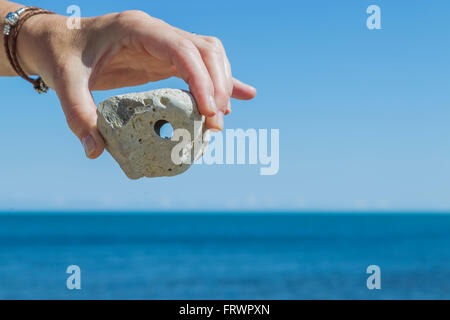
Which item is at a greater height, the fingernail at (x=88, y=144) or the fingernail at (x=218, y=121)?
the fingernail at (x=218, y=121)

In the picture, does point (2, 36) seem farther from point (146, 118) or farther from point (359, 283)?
point (359, 283)

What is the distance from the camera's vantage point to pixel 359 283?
23.0m

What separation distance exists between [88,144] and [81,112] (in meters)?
0.17

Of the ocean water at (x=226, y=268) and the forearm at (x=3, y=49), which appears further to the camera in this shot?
the ocean water at (x=226, y=268)

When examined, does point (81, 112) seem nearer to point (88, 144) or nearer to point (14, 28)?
point (88, 144)

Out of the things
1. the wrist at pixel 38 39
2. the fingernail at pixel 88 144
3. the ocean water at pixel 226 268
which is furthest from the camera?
the ocean water at pixel 226 268

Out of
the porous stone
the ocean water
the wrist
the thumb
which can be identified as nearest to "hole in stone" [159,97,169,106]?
the porous stone

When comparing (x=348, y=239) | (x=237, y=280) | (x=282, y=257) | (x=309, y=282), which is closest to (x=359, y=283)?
(x=309, y=282)

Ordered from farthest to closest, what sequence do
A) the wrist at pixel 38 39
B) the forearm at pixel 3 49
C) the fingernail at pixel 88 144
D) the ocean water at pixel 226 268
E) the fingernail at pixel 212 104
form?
the ocean water at pixel 226 268
the forearm at pixel 3 49
the wrist at pixel 38 39
the fingernail at pixel 88 144
the fingernail at pixel 212 104

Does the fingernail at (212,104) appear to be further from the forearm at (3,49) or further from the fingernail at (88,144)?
the forearm at (3,49)

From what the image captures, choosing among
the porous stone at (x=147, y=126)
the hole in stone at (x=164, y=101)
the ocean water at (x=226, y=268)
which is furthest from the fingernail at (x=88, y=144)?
the ocean water at (x=226, y=268)

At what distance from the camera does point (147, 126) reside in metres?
2.57

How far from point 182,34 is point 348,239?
47.3 meters

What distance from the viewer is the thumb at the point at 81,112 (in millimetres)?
2371
